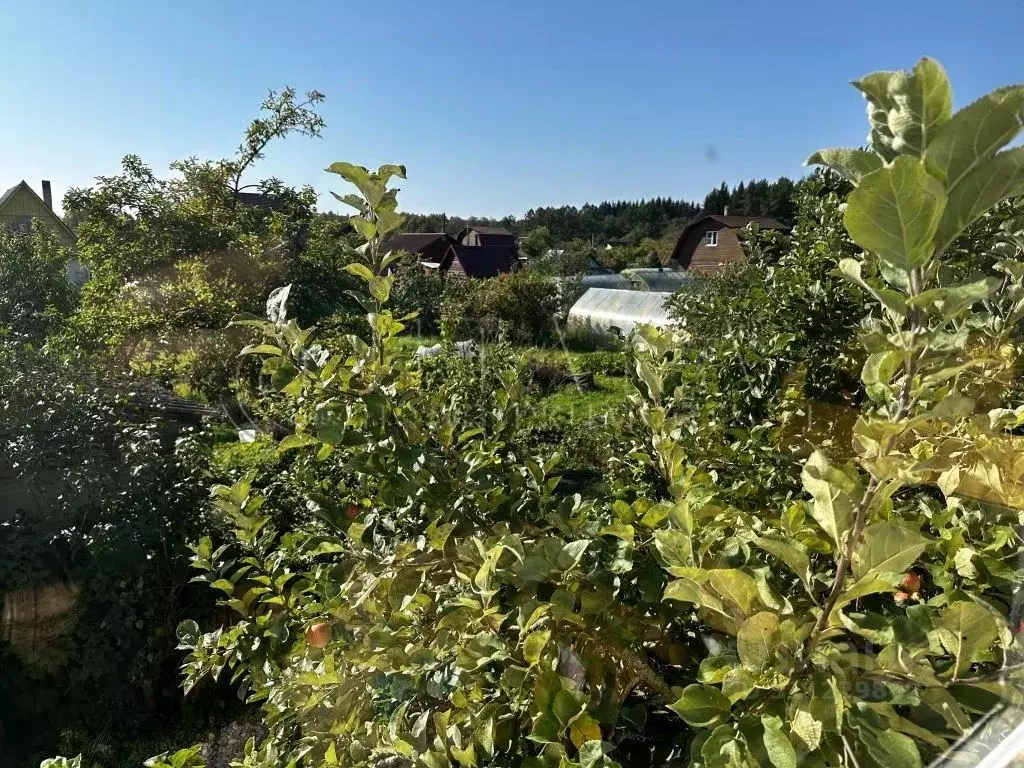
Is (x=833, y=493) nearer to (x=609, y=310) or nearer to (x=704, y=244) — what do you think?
(x=609, y=310)

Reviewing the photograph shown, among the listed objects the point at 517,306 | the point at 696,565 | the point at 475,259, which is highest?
the point at 475,259

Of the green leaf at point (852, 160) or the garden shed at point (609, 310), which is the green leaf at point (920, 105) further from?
the garden shed at point (609, 310)

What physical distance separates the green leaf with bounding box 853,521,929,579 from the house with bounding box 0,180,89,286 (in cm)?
1415

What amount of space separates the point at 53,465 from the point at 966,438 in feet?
14.8

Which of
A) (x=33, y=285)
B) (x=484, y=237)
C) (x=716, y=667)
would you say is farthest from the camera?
(x=484, y=237)

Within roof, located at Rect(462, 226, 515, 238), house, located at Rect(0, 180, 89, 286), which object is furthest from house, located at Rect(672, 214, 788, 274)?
house, located at Rect(0, 180, 89, 286)

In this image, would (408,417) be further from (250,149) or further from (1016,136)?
(250,149)

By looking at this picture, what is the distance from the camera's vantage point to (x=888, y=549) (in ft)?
1.94

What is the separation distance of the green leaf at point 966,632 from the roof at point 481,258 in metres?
28.1

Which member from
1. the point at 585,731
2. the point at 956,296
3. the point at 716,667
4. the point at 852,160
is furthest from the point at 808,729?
the point at 852,160

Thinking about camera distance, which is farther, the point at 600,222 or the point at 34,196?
the point at 600,222

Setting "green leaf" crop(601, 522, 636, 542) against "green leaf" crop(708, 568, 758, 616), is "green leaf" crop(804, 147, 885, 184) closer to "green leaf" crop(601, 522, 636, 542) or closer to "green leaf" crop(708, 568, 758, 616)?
"green leaf" crop(708, 568, 758, 616)

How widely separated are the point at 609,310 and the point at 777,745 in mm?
15450

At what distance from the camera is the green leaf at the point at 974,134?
1.66 feet
